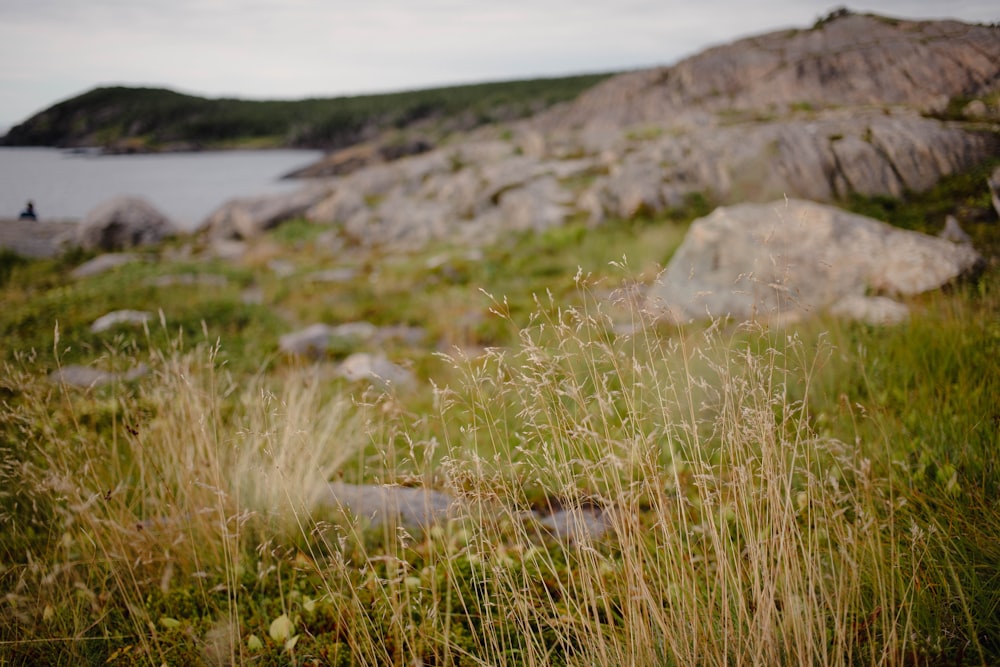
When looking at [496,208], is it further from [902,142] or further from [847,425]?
[847,425]

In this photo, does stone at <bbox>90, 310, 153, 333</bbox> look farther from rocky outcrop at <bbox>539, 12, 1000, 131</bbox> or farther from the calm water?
rocky outcrop at <bbox>539, 12, 1000, 131</bbox>

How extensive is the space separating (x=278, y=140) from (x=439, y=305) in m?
76.0

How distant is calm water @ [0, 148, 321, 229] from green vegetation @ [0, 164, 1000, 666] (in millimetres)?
11550

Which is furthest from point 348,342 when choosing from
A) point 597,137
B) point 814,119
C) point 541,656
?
point 597,137

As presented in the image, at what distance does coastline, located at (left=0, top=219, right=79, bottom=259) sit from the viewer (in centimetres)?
1709

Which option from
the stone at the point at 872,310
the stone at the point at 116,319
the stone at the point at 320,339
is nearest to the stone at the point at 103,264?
the stone at the point at 116,319

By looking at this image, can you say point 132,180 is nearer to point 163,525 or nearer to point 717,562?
point 163,525

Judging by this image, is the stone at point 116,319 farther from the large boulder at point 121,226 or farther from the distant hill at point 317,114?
the distant hill at point 317,114

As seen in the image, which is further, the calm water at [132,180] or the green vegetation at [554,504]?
the calm water at [132,180]

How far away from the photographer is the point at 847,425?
348cm

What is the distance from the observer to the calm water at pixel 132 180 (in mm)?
13977

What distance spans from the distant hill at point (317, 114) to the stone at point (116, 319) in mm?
27167

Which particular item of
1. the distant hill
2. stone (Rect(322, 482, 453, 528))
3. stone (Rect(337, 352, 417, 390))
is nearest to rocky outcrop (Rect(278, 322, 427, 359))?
stone (Rect(337, 352, 417, 390))

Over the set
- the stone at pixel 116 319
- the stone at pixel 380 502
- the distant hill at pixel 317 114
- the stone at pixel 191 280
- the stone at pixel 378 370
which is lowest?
the stone at pixel 380 502
